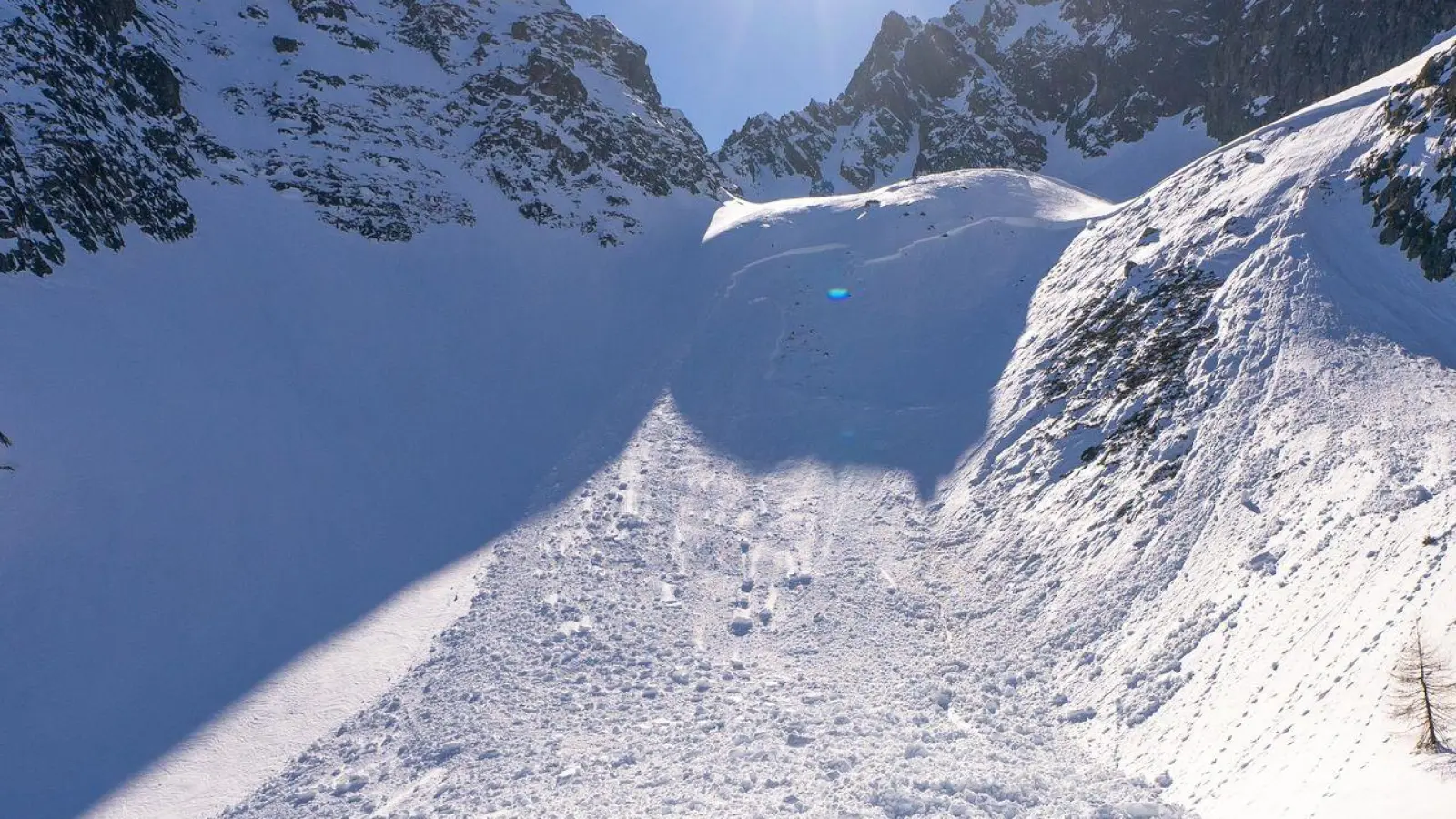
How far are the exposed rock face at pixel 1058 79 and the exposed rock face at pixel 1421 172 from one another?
4781 centimetres

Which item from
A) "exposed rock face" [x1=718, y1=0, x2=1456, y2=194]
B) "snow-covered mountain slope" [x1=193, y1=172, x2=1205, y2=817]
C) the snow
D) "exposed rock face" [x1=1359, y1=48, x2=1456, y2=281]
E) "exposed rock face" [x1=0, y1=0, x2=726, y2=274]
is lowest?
"snow-covered mountain slope" [x1=193, y1=172, x2=1205, y2=817]

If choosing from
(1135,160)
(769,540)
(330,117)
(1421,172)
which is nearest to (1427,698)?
(769,540)

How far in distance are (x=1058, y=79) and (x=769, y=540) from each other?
92548 mm

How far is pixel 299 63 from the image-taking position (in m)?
41.5

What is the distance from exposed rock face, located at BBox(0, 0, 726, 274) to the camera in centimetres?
2625

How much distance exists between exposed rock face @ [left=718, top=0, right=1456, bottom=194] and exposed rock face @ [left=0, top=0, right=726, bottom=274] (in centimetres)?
4677

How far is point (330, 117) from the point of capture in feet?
129

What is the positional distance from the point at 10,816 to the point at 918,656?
535 inches

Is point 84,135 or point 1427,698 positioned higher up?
point 84,135

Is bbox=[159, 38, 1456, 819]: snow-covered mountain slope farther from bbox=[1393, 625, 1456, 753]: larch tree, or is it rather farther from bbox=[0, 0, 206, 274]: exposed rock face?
bbox=[0, 0, 206, 274]: exposed rock face

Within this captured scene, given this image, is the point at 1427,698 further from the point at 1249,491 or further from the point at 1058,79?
the point at 1058,79

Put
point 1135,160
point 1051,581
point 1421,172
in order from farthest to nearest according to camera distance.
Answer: point 1135,160, point 1421,172, point 1051,581

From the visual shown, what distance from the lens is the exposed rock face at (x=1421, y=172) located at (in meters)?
14.8

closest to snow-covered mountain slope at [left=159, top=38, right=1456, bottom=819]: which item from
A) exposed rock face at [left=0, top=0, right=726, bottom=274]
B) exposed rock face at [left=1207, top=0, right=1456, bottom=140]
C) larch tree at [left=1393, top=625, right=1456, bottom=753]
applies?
larch tree at [left=1393, top=625, right=1456, bottom=753]
